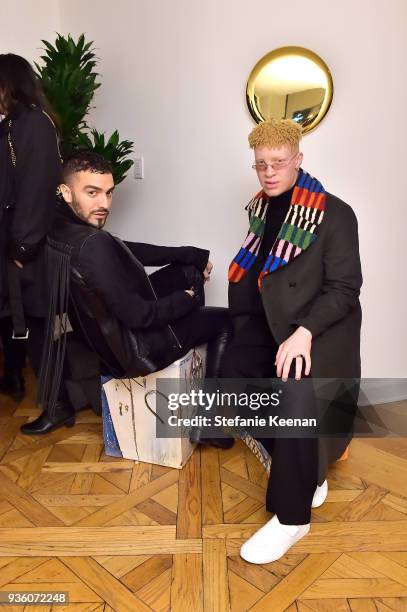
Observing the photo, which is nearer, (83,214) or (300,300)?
(300,300)

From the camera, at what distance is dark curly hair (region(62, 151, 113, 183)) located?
1.78 metres

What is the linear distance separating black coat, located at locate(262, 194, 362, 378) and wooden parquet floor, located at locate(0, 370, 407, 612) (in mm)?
504

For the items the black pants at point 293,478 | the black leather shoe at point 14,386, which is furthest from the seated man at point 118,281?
the black leather shoe at point 14,386

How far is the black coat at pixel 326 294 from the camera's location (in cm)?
162

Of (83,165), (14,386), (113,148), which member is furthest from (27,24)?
(14,386)

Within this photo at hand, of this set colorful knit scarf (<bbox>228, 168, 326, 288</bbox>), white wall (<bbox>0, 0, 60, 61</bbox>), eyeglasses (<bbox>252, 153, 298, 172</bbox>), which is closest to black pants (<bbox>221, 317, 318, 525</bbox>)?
colorful knit scarf (<bbox>228, 168, 326, 288</bbox>)

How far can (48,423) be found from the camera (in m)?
2.28

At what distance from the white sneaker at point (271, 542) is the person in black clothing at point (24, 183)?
1150 mm

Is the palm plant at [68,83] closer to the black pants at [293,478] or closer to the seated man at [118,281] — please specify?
the seated man at [118,281]

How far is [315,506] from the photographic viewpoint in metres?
1.77

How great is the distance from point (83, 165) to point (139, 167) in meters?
1.09

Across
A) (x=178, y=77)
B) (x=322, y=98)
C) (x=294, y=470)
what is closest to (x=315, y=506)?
(x=294, y=470)

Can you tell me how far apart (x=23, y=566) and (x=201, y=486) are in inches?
25.8

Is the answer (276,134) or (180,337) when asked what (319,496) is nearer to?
(180,337)
